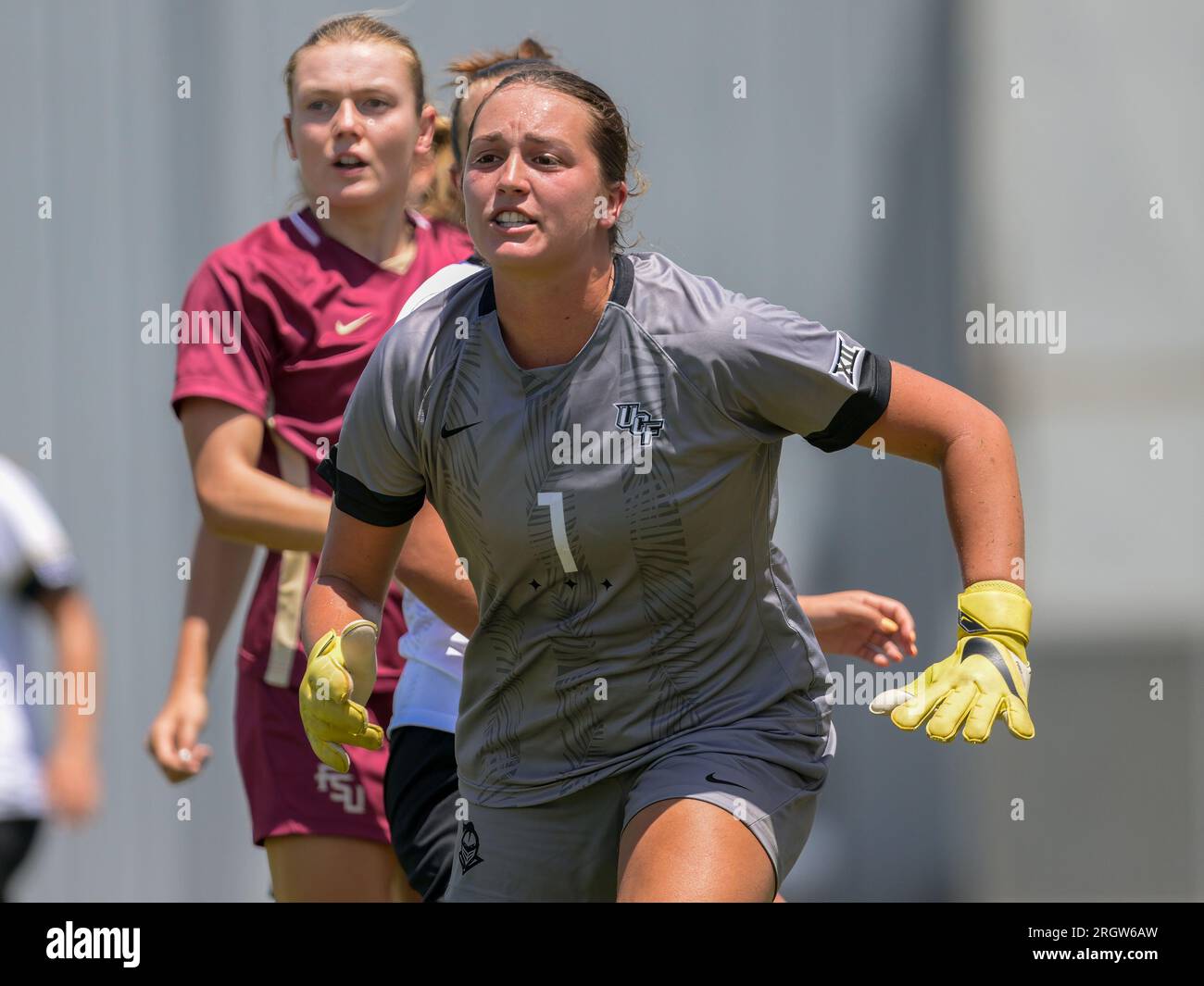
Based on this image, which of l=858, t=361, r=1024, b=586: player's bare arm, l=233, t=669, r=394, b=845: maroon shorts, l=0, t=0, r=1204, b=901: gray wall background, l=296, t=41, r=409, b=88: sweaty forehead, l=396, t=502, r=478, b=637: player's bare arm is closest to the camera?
l=858, t=361, r=1024, b=586: player's bare arm

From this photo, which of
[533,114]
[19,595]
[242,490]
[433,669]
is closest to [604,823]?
[433,669]

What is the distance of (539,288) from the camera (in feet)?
7.07

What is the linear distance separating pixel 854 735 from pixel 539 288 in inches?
103

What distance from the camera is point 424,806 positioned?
2.60 meters

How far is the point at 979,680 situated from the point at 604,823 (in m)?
0.50

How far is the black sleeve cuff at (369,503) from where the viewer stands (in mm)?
2242

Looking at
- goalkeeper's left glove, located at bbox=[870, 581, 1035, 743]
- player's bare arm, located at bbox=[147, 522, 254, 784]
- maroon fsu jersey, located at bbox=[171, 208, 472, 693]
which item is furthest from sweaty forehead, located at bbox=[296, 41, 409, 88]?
goalkeeper's left glove, located at bbox=[870, 581, 1035, 743]

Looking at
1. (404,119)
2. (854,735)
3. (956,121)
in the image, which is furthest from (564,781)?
(956,121)

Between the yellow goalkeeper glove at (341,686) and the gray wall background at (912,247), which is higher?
the gray wall background at (912,247)

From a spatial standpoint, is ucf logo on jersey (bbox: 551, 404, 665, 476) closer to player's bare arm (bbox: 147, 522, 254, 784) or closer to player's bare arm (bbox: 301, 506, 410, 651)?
player's bare arm (bbox: 301, 506, 410, 651)

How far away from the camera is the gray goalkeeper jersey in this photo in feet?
6.93

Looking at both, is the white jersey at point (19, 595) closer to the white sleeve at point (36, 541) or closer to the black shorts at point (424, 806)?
the white sleeve at point (36, 541)

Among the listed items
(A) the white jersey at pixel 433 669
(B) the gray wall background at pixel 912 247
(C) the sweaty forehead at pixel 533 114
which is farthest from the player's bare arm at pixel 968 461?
(B) the gray wall background at pixel 912 247

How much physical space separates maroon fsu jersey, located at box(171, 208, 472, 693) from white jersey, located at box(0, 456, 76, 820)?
0.32m
